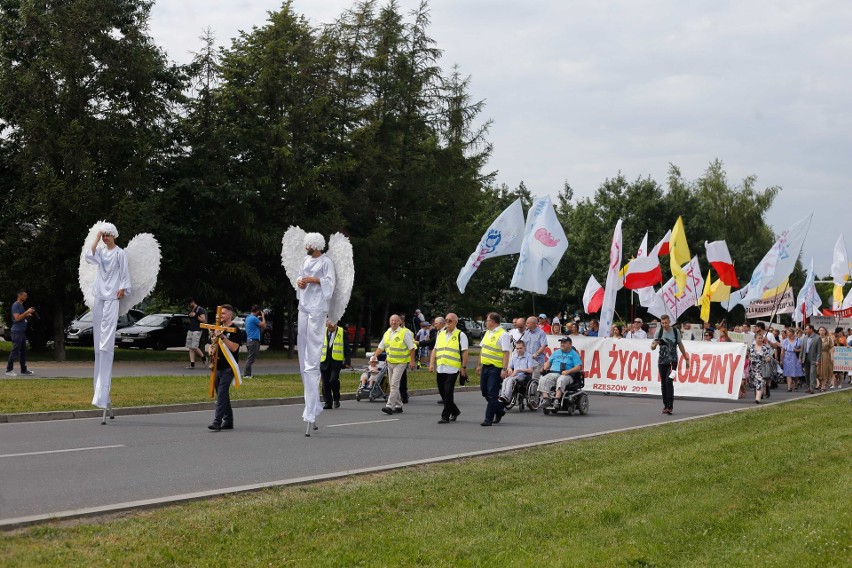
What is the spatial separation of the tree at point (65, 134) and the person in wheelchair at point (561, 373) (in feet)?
53.2

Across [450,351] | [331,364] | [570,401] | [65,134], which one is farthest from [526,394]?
[65,134]

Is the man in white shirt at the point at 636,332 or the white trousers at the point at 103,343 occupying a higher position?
the man in white shirt at the point at 636,332

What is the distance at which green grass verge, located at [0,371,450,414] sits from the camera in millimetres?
17062

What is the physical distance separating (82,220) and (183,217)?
6.44 m

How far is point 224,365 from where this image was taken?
47.1 feet

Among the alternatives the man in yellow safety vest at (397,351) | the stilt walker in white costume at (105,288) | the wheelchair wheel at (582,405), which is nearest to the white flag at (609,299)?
the wheelchair wheel at (582,405)

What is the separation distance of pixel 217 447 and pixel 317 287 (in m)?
2.45

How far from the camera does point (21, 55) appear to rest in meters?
31.7

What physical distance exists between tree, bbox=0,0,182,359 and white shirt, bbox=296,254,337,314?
61.1 feet

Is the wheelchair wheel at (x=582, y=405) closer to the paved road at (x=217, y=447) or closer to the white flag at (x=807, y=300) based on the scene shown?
the paved road at (x=217, y=447)

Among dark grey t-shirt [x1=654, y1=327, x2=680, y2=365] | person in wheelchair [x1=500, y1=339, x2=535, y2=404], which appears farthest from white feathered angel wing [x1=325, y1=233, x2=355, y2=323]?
dark grey t-shirt [x1=654, y1=327, x2=680, y2=365]

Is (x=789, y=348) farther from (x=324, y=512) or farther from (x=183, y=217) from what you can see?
(x=324, y=512)

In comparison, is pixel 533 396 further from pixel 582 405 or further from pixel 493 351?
pixel 493 351

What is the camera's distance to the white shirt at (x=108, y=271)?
14.5 meters
